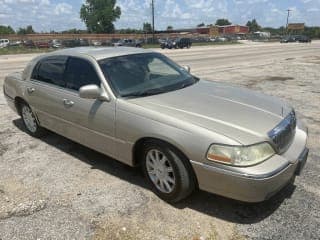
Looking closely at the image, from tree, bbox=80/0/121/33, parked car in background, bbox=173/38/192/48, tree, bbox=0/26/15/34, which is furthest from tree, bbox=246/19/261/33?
parked car in background, bbox=173/38/192/48

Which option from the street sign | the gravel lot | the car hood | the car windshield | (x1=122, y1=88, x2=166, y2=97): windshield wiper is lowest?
the street sign

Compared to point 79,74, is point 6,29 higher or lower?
lower

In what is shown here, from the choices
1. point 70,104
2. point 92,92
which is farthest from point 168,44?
point 92,92

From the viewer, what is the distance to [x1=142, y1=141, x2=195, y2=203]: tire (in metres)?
3.62

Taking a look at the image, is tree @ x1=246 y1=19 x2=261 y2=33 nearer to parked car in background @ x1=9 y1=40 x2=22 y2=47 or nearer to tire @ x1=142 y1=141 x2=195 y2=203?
parked car in background @ x1=9 y1=40 x2=22 y2=47

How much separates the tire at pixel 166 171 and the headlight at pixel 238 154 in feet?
1.19

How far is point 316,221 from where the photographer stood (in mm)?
3520

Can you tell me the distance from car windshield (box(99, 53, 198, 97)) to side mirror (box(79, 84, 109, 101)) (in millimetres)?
160

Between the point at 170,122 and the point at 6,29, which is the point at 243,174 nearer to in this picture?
the point at 170,122

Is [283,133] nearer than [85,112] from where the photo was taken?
Yes

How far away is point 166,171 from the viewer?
12.5ft

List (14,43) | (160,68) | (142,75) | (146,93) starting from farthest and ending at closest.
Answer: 1. (14,43)
2. (160,68)
3. (142,75)
4. (146,93)

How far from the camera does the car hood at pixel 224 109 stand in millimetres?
3459

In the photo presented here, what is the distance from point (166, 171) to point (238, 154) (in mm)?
880
